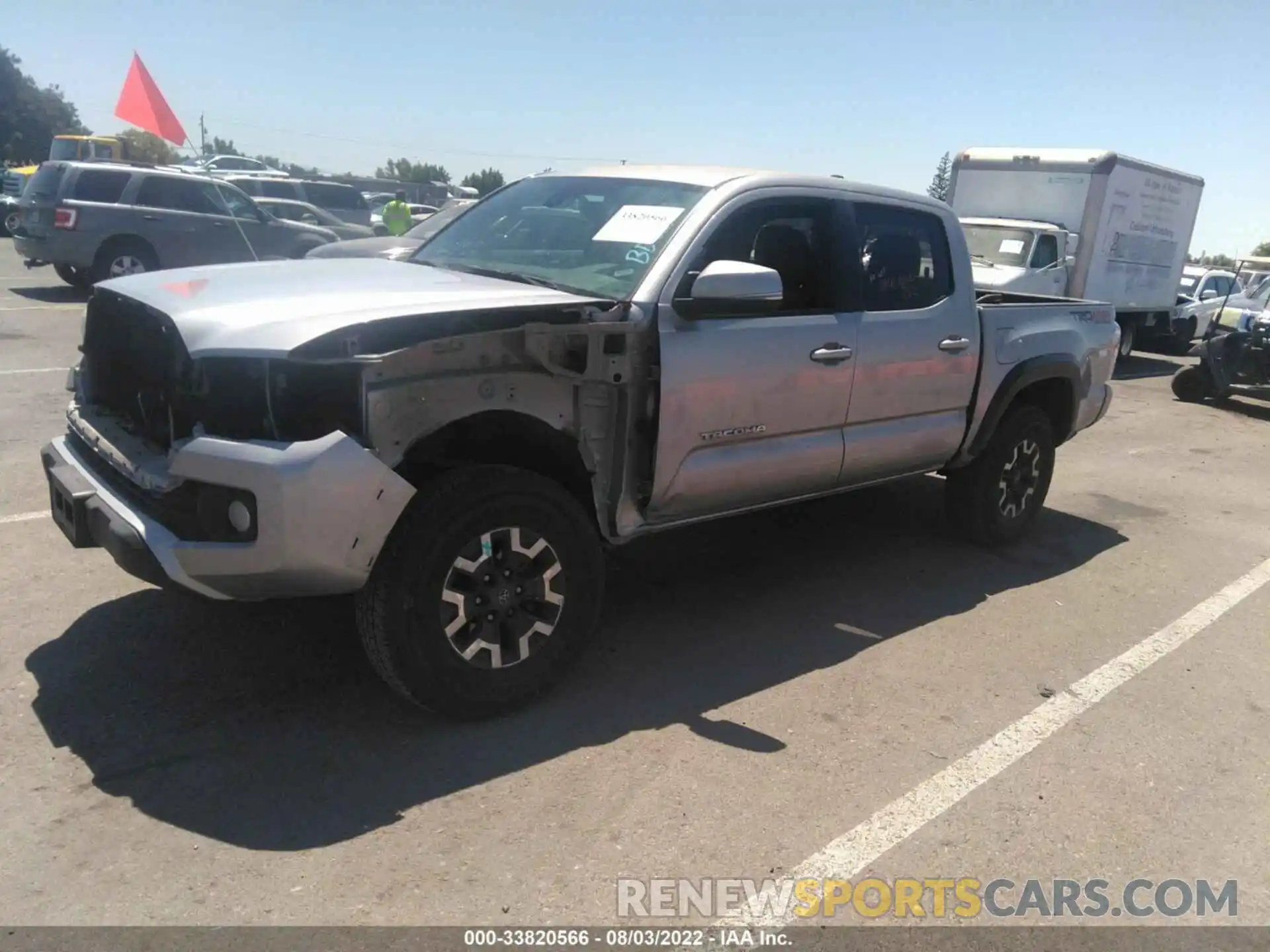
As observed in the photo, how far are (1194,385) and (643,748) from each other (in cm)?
1249

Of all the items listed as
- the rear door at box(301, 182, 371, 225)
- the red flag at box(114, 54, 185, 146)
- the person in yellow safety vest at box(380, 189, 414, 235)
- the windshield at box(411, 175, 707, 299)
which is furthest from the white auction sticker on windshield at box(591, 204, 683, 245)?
the rear door at box(301, 182, 371, 225)

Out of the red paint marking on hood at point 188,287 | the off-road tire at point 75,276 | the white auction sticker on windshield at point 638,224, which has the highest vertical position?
the white auction sticker on windshield at point 638,224

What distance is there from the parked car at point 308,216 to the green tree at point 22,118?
4573cm

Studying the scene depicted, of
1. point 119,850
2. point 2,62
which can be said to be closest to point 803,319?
point 119,850

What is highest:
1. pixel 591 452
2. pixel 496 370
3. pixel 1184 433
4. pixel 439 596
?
pixel 496 370

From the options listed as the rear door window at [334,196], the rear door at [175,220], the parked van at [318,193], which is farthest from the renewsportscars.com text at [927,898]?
the rear door window at [334,196]

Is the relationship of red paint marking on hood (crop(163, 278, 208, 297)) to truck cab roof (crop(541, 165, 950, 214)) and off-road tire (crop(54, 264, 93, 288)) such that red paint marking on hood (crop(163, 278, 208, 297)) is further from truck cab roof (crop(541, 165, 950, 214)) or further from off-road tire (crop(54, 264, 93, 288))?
off-road tire (crop(54, 264, 93, 288))

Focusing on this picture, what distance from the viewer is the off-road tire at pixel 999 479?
19.2ft

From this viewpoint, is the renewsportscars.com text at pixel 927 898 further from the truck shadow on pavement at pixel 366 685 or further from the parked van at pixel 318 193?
the parked van at pixel 318 193

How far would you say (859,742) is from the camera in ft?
12.1

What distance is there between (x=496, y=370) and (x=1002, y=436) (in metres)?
3.55

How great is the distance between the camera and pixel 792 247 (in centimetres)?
459

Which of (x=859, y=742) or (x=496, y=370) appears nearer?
(x=496, y=370)

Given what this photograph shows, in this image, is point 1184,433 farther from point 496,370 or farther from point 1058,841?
point 496,370
